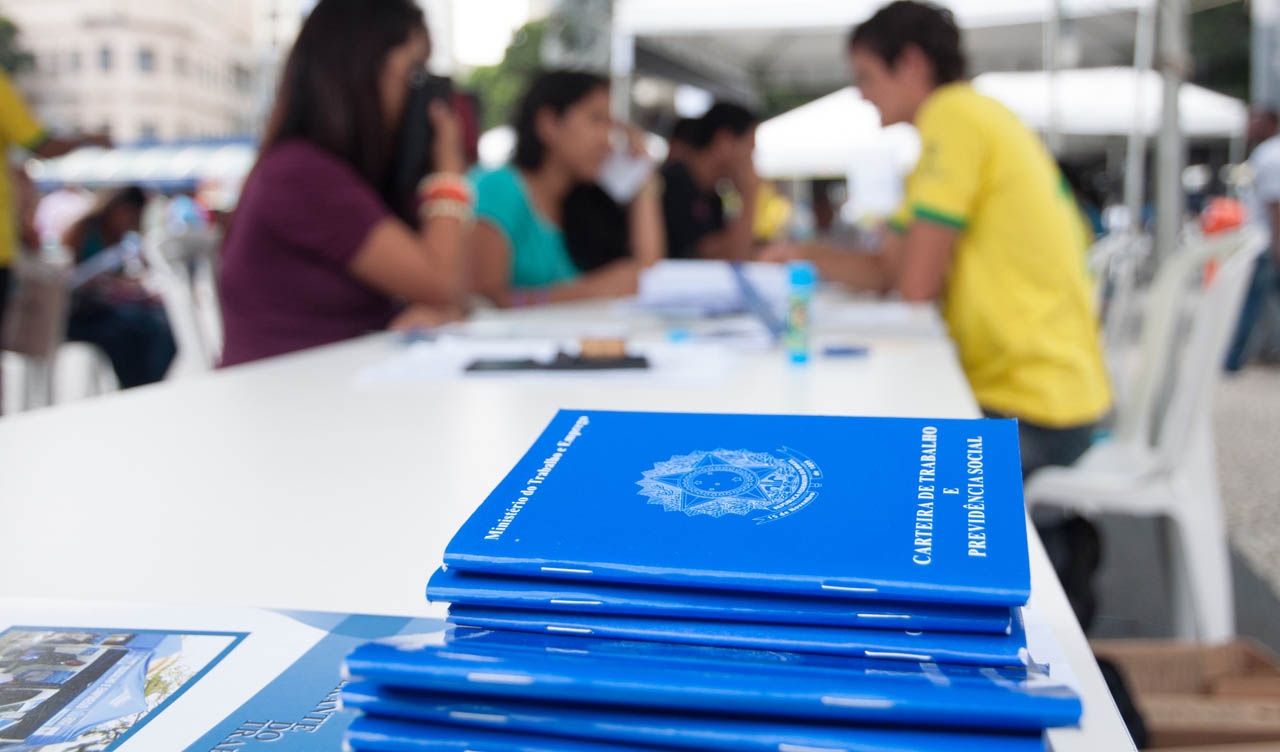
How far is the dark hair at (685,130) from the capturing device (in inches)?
163

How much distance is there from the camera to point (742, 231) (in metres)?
4.20

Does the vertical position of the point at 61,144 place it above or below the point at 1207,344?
above

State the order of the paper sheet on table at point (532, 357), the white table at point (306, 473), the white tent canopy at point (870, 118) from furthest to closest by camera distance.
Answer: the white tent canopy at point (870, 118) → the paper sheet on table at point (532, 357) → the white table at point (306, 473)

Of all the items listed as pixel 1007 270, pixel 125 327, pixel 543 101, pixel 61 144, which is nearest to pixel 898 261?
pixel 1007 270

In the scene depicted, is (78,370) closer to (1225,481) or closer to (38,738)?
(1225,481)

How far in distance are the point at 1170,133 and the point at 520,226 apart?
199 cm

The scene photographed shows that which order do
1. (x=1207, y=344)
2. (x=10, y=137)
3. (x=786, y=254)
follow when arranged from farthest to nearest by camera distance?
(x=10, y=137) < (x=786, y=254) < (x=1207, y=344)

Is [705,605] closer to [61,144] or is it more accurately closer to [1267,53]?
[61,144]

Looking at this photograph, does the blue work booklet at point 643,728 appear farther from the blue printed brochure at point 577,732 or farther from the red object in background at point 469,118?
the red object in background at point 469,118

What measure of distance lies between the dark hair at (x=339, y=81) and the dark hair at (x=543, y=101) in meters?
0.90

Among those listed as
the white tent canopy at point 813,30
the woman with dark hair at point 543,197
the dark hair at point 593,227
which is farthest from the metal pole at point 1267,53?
the woman with dark hair at point 543,197

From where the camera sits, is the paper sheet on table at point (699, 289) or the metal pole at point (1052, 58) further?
the metal pole at point (1052, 58)

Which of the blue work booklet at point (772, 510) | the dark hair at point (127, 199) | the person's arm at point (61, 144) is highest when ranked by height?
the person's arm at point (61, 144)

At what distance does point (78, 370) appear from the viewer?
614 cm
